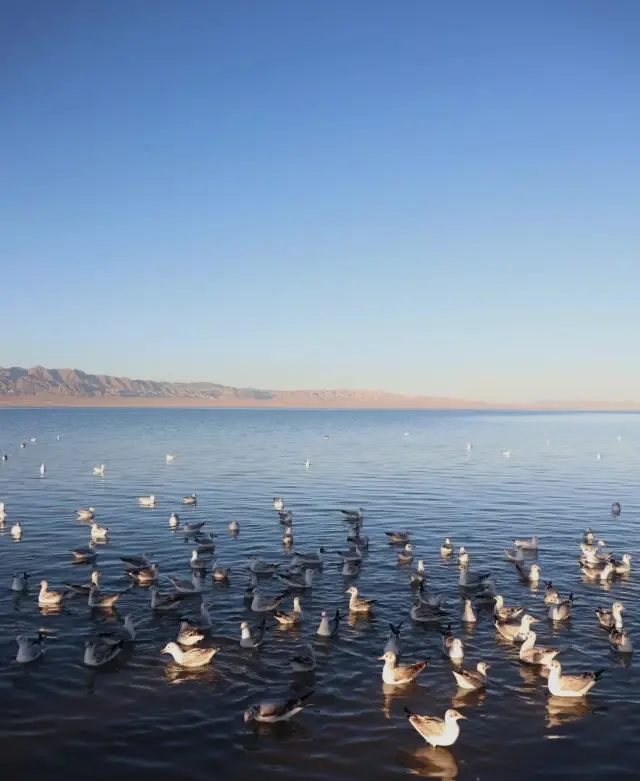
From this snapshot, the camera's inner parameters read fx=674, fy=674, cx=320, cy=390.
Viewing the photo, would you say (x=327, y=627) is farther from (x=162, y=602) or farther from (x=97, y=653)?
(x=97, y=653)

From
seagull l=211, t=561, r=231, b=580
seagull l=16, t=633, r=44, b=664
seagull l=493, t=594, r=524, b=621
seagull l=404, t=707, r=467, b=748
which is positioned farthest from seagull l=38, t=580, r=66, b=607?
seagull l=493, t=594, r=524, b=621

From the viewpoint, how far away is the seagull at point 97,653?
774 inches

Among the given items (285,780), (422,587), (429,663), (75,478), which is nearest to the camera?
(285,780)

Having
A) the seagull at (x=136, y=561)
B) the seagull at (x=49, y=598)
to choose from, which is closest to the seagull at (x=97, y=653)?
the seagull at (x=49, y=598)

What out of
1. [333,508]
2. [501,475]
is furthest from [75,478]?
[501,475]

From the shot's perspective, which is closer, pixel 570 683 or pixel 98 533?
pixel 570 683

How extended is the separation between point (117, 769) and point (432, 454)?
7990 centimetres

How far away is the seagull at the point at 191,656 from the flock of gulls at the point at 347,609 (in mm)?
29

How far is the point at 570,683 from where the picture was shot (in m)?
18.1

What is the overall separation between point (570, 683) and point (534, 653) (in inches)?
88.0

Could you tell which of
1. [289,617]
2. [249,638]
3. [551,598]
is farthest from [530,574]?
[249,638]

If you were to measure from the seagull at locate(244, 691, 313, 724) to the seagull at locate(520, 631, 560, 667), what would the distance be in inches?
301

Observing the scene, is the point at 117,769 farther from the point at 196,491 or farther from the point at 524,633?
the point at 196,491

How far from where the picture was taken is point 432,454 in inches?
3629
